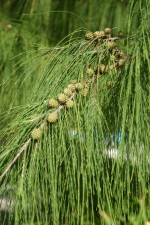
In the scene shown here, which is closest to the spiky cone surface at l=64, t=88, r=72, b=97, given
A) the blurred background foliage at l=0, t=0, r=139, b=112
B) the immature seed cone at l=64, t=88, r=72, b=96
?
the immature seed cone at l=64, t=88, r=72, b=96

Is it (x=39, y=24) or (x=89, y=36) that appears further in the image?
(x=39, y=24)

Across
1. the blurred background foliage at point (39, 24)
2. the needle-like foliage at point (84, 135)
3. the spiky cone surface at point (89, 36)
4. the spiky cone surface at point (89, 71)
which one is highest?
the blurred background foliage at point (39, 24)

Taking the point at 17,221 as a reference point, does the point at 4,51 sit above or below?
above

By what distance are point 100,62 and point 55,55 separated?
95 mm

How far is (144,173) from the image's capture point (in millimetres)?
512

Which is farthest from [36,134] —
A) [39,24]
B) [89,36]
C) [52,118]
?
[39,24]

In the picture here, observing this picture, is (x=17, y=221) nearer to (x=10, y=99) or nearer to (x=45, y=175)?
(x=45, y=175)

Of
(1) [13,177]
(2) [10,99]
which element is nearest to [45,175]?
(1) [13,177]

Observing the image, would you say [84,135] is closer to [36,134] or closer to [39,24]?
[36,134]

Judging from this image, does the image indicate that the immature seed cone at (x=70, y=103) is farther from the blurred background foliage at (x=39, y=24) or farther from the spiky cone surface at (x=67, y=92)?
the blurred background foliage at (x=39, y=24)

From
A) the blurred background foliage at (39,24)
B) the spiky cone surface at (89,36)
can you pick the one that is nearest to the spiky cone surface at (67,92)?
the spiky cone surface at (89,36)

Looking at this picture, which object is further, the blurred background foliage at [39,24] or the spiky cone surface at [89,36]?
the blurred background foliage at [39,24]

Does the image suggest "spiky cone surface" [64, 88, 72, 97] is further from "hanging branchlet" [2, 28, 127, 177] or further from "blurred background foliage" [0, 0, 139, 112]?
"blurred background foliage" [0, 0, 139, 112]

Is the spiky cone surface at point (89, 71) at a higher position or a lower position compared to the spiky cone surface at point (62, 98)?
higher
